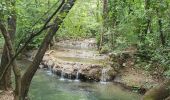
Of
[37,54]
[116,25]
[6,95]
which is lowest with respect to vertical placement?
[6,95]

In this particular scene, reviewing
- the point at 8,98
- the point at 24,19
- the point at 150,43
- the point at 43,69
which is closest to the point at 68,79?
the point at 43,69

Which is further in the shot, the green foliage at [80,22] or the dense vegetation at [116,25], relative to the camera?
the green foliage at [80,22]

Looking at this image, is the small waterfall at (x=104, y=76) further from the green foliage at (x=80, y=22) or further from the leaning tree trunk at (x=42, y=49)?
the leaning tree trunk at (x=42, y=49)

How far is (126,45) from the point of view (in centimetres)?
2116

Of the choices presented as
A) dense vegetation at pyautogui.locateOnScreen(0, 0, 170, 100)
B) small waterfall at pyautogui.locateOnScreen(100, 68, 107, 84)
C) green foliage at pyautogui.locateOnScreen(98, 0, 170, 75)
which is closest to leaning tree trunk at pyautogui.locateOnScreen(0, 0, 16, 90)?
dense vegetation at pyautogui.locateOnScreen(0, 0, 170, 100)

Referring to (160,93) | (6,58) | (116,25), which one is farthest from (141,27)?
(6,58)

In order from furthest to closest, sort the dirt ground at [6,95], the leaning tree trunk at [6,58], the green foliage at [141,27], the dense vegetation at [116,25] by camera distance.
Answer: the green foliage at [141,27], the leaning tree trunk at [6,58], the dirt ground at [6,95], the dense vegetation at [116,25]

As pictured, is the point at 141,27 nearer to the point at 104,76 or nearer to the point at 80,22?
the point at 104,76

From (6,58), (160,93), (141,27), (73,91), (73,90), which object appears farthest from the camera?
(141,27)

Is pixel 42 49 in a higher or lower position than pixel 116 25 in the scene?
lower

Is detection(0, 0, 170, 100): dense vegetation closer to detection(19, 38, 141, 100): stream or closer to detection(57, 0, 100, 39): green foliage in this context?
detection(57, 0, 100, 39): green foliage

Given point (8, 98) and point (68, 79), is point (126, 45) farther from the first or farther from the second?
point (8, 98)

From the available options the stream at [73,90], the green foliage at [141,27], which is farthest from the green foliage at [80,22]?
the stream at [73,90]

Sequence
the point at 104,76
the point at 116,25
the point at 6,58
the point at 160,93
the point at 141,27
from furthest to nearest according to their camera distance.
A: 1. the point at 116,25
2. the point at 141,27
3. the point at 104,76
4. the point at 6,58
5. the point at 160,93
